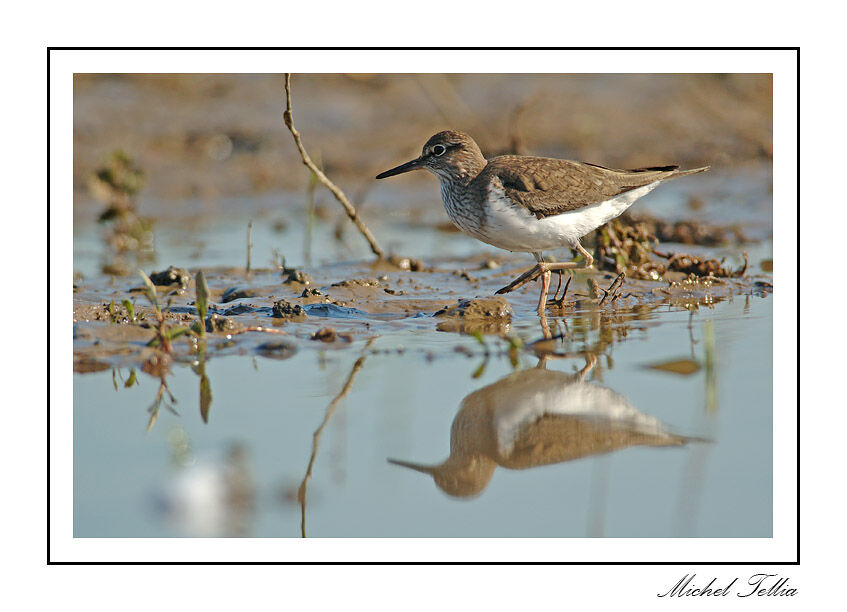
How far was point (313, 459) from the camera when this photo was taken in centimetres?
419

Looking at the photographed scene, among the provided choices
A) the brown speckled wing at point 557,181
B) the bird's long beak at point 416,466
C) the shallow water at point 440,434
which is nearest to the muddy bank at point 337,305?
the shallow water at point 440,434

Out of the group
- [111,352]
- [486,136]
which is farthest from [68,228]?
[486,136]

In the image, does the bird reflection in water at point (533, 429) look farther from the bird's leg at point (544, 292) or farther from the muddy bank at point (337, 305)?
the bird's leg at point (544, 292)

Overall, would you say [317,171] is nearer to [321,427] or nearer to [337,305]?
[337,305]

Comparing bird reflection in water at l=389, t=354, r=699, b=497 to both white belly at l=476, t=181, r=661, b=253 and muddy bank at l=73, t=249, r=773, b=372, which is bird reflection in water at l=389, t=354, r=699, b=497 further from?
white belly at l=476, t=181, r=661, b=253

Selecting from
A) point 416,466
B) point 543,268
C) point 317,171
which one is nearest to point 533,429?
point 416,466

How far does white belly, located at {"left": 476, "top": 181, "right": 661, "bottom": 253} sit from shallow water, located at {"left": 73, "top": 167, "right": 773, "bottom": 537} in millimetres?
568

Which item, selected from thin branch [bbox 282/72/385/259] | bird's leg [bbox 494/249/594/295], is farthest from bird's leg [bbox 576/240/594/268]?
thin branch [bbox 282/72/385/259]

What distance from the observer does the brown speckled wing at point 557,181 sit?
656 centimetres

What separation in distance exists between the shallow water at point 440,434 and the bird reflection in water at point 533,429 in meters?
0.01

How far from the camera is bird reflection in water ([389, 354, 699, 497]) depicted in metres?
4.15

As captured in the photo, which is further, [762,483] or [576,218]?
[576,218]
